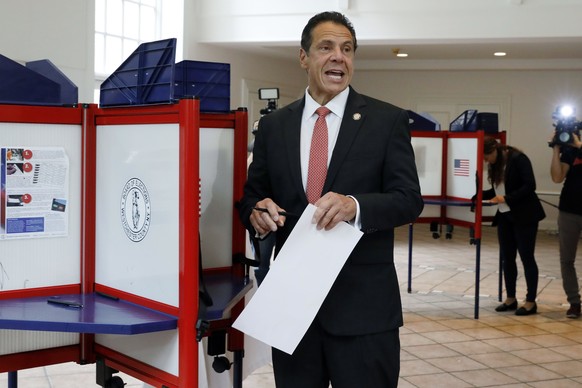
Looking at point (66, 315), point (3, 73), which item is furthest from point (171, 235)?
point (3, 73)

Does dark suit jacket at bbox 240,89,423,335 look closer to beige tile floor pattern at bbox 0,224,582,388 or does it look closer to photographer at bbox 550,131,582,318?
beige tile floor pattern at bbox 0,224,582,388

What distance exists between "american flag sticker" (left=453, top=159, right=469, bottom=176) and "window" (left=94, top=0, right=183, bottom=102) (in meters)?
6.10

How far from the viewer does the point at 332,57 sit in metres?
2.13

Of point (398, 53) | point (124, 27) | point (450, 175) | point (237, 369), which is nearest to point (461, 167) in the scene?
point (450, 175)

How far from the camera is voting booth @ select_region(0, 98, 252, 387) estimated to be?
76.9 inches

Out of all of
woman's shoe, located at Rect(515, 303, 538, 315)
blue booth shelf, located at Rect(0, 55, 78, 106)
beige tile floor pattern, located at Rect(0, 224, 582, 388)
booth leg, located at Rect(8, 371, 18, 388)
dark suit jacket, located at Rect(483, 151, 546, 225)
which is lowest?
beige tile floor pattern, located at Rect(0, 224, 582, 388)

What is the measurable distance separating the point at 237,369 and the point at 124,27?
9.70 meters

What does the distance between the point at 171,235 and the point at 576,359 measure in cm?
400

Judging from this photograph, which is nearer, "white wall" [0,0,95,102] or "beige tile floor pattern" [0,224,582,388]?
"beige tile floor pattern" [0,224,582,388]

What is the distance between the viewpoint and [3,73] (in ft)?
7.31

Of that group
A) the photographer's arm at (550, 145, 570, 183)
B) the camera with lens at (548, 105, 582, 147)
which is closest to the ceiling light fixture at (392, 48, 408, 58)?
the camera with lens at (548, 105, 582, 147)

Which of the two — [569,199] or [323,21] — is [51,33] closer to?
[569,199]

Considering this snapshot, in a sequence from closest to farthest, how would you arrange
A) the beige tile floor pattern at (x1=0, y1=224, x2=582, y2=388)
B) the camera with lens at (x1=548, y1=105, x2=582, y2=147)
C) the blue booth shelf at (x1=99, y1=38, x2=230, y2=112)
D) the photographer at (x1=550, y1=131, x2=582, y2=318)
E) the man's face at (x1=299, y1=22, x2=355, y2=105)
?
the blue booth shelf at (x1=99, y1=38, x2=230, y2=112) < the man's face at (x1=299, y1=22, x2=355, y2=105) < the beige tile floor pattern at (x1=0, y1=224, x2=582, y2=388) < the photographer at (x1=550, y1=131, x2=582, y2=318) < the camera with lens at (x1=548, y1=105, x2=582, y2=147)

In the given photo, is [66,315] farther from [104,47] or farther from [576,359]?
[104,47]
